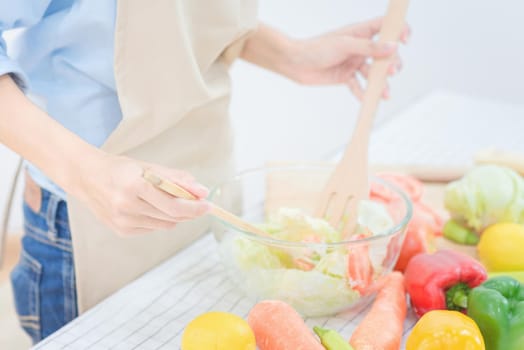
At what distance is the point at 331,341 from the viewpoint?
27.6 inches

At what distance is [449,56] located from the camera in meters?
2.34

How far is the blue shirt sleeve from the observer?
0.70 meters

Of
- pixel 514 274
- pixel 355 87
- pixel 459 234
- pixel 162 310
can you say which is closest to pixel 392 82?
pixel 355 87

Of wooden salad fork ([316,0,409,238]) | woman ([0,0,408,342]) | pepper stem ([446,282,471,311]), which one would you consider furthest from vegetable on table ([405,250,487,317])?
woman ([0,0,408,342])

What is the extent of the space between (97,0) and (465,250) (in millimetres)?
599

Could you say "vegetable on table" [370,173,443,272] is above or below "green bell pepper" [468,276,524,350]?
below

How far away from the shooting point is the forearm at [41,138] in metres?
0.68

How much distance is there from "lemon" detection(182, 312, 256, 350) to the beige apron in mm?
250

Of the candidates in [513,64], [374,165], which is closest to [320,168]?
[374,165]

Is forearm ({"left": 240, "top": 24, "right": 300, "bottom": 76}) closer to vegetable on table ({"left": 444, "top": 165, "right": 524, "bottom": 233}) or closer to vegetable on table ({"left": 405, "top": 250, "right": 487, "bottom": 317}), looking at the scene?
vegetable on table ({"left": 444, "top": 165, "right": 524, "bottom": 233})

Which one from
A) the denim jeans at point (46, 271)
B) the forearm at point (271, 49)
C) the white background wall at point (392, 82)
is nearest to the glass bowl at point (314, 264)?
the denim jeans at point (46, 271)

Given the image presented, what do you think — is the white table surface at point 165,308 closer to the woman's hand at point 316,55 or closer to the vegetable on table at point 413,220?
the vegetable on table at point 413,220

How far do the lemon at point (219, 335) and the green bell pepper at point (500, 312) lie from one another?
0.79 ft

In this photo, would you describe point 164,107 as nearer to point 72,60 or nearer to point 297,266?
point 72,60
